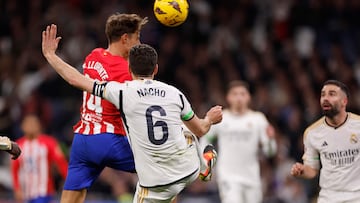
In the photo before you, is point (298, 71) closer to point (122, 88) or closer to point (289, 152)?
point (289, 152)

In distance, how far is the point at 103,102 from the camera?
1002cm

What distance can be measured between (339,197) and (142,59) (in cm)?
266

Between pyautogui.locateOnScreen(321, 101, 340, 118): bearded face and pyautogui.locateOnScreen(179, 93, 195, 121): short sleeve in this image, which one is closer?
pyautogui.locateOnScreen(179, 93, 195, 121): short sleeve

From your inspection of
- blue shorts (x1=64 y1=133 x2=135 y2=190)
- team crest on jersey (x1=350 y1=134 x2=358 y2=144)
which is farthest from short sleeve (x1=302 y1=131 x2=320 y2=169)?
blue shorts (x1=64 y1=133 x2=135 y2=190)

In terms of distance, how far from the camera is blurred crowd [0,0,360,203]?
60.0 feet

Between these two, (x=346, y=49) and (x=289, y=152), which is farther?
(x=346, y=49)

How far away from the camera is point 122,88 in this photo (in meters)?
9.42

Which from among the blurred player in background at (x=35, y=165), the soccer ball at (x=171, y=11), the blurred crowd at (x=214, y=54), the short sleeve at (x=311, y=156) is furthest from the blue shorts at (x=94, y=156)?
the blurred crowd at (x=214, y=54)

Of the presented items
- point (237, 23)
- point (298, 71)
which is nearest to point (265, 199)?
point (298, 71)

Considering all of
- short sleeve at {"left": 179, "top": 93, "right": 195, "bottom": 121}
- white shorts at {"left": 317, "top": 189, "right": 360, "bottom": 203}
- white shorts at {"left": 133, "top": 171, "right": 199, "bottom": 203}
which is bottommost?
white shorts at {"left": 317, "top": 189, "right": 360, "bottom": 203}

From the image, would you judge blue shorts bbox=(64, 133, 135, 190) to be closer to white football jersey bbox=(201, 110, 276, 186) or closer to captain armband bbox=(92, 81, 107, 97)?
captain armband bbox=(92, 81, 107, 97)

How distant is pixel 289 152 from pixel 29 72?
506 cm

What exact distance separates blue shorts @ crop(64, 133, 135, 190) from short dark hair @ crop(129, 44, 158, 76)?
92 cm

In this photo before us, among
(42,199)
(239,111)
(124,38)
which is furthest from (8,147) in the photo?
(42,199)
